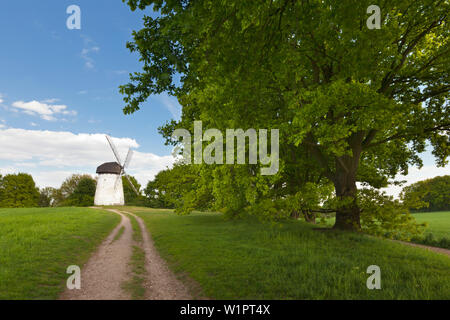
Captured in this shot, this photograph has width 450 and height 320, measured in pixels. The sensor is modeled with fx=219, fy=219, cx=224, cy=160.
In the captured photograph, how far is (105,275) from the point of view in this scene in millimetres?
8070

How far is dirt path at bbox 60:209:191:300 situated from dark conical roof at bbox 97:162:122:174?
5659 centimetres

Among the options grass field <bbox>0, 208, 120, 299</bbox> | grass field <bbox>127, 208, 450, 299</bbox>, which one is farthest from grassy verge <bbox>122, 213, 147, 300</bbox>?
grass field <bbox>0, 208, 120, 299</bbox>

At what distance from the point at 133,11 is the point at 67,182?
93017 millimetres

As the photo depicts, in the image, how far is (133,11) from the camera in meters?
5.32

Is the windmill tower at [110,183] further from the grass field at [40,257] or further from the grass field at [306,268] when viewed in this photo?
the grass field at [306,268]

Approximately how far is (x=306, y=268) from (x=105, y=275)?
730cm

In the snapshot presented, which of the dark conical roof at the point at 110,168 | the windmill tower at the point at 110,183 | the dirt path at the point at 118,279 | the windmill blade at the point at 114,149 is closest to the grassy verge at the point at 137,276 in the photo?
the dirt path at the point at 118,279

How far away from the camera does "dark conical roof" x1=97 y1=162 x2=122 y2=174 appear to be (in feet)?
204

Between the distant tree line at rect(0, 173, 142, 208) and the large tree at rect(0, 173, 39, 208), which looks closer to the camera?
the large tree at rect(0, 173, 39, 208)

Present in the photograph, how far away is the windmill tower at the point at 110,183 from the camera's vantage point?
59938 mm

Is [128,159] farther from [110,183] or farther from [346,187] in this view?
[346,187]

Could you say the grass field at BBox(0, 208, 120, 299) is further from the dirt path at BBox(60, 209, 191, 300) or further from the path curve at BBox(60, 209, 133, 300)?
the dirt path at BBox(60, 209, 191, 300)

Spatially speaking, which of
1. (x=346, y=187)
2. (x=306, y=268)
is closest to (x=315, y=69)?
(x=346, y=187)

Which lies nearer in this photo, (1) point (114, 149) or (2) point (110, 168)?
(2) point (110, 168)
